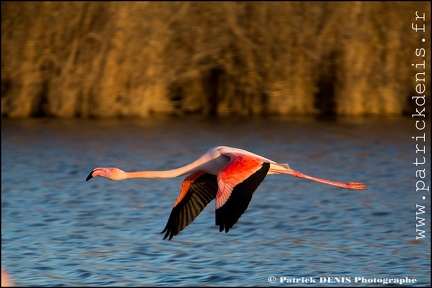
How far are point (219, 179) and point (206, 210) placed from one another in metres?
5.53

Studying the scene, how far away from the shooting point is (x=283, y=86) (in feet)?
61.4

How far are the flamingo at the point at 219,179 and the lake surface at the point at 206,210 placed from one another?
4.01 feet

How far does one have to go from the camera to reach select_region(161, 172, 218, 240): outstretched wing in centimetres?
740

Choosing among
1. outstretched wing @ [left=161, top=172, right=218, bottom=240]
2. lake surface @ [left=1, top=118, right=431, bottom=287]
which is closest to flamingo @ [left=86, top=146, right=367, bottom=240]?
outstretched wing @ [left=161, top=172, right=218, bottom=240]

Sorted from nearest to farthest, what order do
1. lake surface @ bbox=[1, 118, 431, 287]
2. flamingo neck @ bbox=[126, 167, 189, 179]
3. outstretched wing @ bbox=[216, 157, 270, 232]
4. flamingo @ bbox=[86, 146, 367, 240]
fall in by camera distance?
outstretched wing @ bbox=[216, 157, 270, 232] < flamingo @ bbox=[86, 146, 367, 240] < flamingo neck @ bbox=[126, 167, 189, 179] < lake surface @ bbox=[1, 118, 431, 287]

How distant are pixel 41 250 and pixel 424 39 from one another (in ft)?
34.9

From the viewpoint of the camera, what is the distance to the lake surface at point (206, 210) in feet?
30.4

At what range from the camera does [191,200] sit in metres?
7.58

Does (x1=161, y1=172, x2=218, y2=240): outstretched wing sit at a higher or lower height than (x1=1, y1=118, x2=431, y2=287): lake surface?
higher

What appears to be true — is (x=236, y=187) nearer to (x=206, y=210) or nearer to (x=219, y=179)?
(x=219, y=179)

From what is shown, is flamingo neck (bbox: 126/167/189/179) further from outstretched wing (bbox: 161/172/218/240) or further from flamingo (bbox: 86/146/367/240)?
outstretched wing (bbox: 161/172/218/240)

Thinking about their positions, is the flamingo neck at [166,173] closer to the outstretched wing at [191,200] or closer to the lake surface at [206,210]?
the outstretched wing at [191,200]

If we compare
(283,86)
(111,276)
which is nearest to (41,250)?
(111,276)

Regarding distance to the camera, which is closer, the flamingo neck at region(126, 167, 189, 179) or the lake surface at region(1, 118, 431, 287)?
the flamingo neck at region(126, 167, 189, 179)
